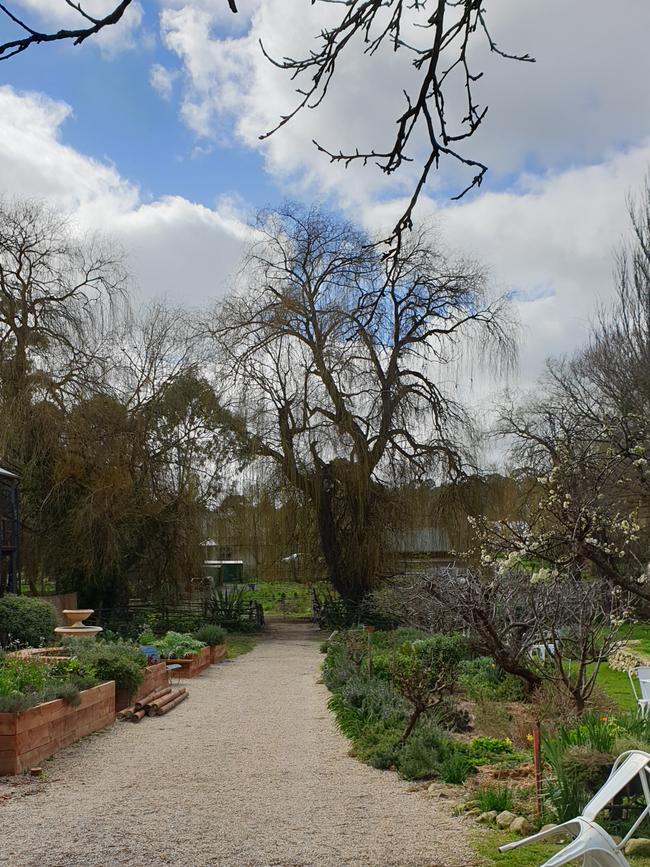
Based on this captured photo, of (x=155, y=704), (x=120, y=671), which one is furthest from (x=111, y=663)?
(x=155, y=704)

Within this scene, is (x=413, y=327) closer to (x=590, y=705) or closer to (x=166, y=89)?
(x=590, y=705)

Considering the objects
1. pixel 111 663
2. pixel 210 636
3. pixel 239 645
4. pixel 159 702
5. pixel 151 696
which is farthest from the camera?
pixel 239 645

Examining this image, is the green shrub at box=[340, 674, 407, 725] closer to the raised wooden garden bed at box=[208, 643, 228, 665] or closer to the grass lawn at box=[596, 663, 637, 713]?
the grass lawn at box=[596, 663, 637, 713]

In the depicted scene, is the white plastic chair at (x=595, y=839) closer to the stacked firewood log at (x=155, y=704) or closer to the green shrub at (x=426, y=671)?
the green shrub at (x=426, y=671)

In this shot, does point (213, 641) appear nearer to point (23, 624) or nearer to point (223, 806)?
point (23, 624)

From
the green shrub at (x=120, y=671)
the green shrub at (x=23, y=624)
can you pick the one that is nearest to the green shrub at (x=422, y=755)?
the green shrub at (x=120, y=671)

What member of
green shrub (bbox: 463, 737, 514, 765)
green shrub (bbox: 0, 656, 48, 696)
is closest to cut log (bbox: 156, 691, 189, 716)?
A: green shrub (bbox: 0, 656, 48, 696)

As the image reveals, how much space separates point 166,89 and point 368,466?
697 inches

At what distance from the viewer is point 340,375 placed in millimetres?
20328

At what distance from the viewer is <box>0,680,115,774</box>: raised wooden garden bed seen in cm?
664

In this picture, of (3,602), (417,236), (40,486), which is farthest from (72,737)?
(417,236)

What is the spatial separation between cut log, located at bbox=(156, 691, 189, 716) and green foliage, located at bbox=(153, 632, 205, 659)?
2.42 metres

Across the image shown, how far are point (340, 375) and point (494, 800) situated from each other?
50.6 ft

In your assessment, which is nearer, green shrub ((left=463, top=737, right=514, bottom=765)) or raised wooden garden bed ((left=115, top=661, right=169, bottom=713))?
green shrub ((left=463, top=737, right=514, bottom=765))
